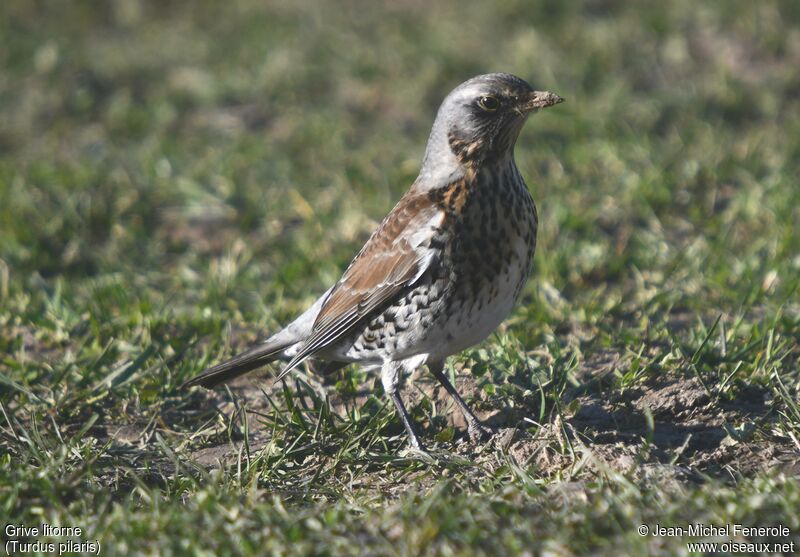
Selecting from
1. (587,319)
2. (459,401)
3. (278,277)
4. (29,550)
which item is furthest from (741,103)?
(29,550)

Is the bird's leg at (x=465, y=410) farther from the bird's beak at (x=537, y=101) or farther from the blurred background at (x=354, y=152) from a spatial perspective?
the bird's beak at (x=537, y=101)

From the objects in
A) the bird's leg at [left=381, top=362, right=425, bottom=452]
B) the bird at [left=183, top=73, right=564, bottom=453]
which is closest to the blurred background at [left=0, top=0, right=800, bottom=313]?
the bird at [left=183, top=73, right=564, bottom=453]

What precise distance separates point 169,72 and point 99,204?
264 cm

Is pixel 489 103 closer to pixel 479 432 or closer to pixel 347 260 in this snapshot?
pixel 479 432

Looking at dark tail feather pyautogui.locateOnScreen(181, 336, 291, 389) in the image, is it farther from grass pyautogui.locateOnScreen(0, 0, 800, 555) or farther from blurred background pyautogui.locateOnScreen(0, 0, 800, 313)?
blurred background pyautogui.locateOnScreen(0, 0, 800, 313)

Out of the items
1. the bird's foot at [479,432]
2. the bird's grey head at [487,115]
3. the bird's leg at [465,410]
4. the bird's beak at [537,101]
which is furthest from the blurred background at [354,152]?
the bird's beak at [537,101]

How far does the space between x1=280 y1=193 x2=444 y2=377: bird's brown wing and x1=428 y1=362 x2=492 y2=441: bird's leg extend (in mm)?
433

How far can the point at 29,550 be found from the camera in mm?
3668

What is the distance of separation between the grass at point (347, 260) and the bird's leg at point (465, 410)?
93mm

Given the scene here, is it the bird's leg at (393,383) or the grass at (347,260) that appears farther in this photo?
the bird's leg at (393,383)

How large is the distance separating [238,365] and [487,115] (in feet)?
5.53

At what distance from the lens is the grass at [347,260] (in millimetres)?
3896

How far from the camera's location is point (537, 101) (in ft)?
15.3

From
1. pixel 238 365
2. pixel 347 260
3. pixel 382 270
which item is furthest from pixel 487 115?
pixel 347 260
